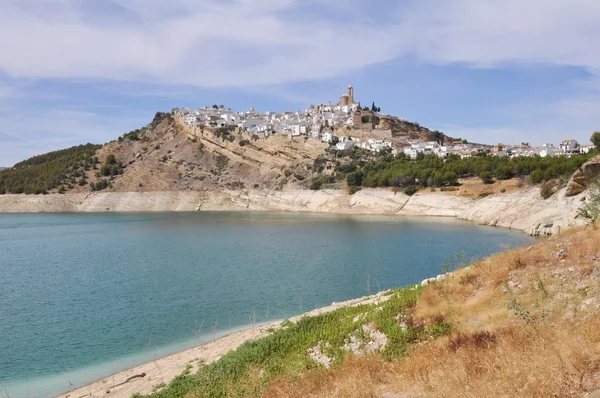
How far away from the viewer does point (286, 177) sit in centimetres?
10350

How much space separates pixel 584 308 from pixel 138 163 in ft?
424

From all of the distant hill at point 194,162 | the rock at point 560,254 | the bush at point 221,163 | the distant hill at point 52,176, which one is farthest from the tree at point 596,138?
the distant hill at point 52,176

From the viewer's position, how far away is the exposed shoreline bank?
162ft

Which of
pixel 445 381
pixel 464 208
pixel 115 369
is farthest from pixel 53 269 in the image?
pixel 464 208

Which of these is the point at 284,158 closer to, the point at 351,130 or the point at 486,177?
the point at 351,130

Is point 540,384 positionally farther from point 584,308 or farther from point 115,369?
point 115,369

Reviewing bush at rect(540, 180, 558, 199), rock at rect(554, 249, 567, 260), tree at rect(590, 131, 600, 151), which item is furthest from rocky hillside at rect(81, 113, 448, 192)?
rock at rect(554, 249, 567, 260)

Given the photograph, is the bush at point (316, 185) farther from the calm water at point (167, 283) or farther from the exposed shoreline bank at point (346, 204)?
the calm water at point (167, 283)

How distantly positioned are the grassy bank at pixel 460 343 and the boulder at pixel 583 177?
34.9m

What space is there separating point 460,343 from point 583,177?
44.3m

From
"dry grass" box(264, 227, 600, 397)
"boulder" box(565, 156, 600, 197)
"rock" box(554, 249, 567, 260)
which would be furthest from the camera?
"boulder" box(565, 156, 600, 197)

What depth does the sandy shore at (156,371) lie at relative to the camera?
12.7m

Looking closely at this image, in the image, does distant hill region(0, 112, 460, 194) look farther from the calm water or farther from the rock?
the rock

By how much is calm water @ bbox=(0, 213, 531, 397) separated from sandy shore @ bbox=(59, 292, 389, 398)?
1.02 metres
